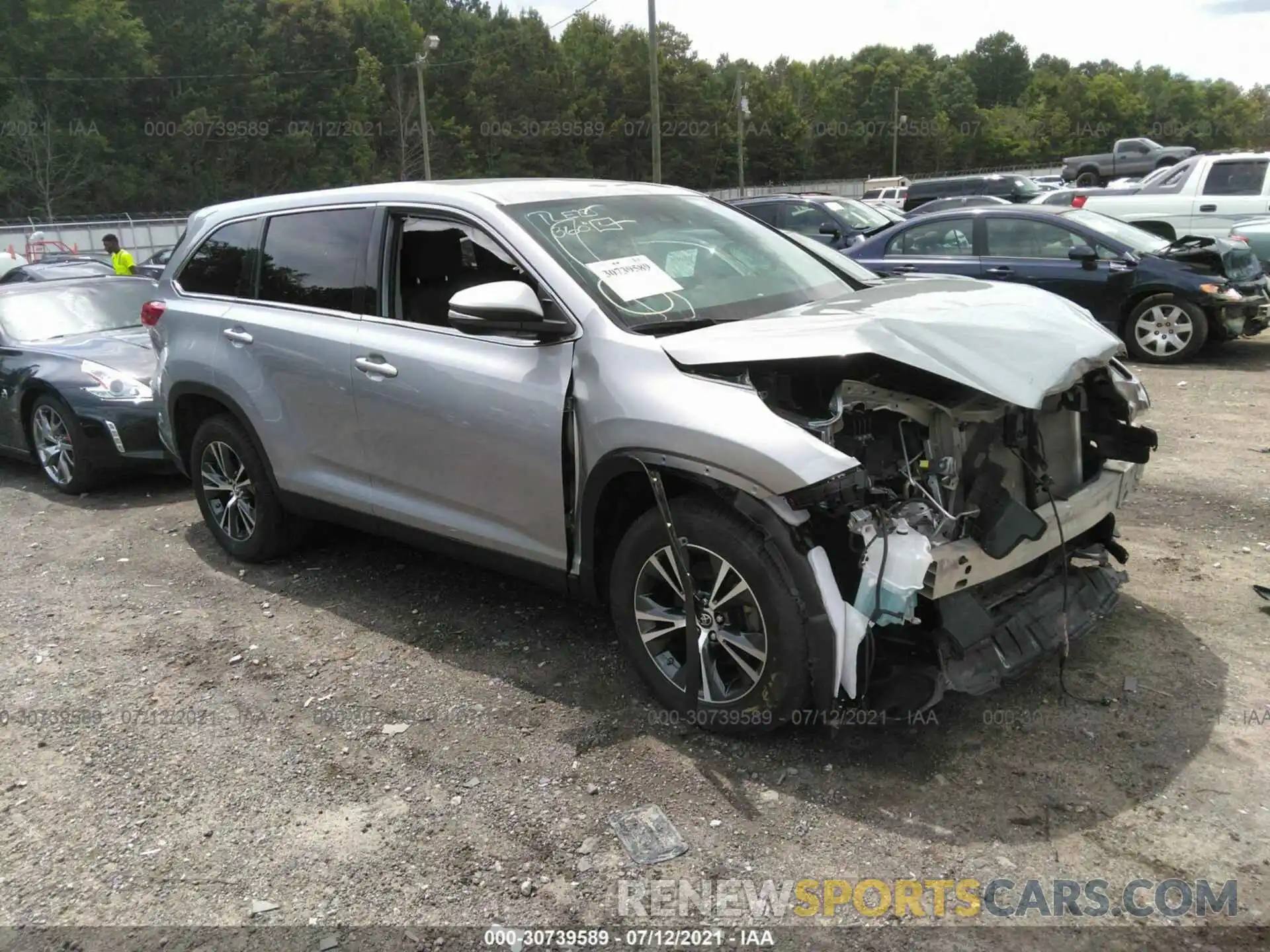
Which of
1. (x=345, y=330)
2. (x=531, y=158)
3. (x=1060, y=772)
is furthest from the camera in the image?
(x=531, y=158)

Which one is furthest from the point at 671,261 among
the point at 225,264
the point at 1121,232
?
the point at 1121,232

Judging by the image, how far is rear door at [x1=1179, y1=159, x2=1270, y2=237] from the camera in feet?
42.4

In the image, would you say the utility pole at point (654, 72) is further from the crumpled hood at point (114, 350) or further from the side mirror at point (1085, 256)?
the crumpled hood at point (114, 350)

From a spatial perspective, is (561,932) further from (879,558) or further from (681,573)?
(879,558)

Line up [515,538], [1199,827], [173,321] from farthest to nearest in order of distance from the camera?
[173,321], [515,538], [1199,827]

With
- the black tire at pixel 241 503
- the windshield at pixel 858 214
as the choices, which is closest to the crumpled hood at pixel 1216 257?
the windshield at pixel 858 214

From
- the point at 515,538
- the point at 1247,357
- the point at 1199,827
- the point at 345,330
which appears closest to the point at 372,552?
the point at 345,330

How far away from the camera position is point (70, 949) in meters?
2.65

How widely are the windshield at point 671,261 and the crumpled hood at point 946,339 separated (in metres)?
0.20

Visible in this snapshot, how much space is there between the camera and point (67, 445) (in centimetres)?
711

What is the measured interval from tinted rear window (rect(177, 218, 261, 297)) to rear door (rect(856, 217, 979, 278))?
734cm

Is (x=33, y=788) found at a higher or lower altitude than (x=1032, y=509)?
lower

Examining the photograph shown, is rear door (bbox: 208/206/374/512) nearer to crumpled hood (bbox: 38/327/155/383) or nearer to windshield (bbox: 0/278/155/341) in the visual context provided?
crumpled hood (bbox: 38/327/155/383)

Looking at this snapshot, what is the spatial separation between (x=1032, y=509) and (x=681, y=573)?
127cm
